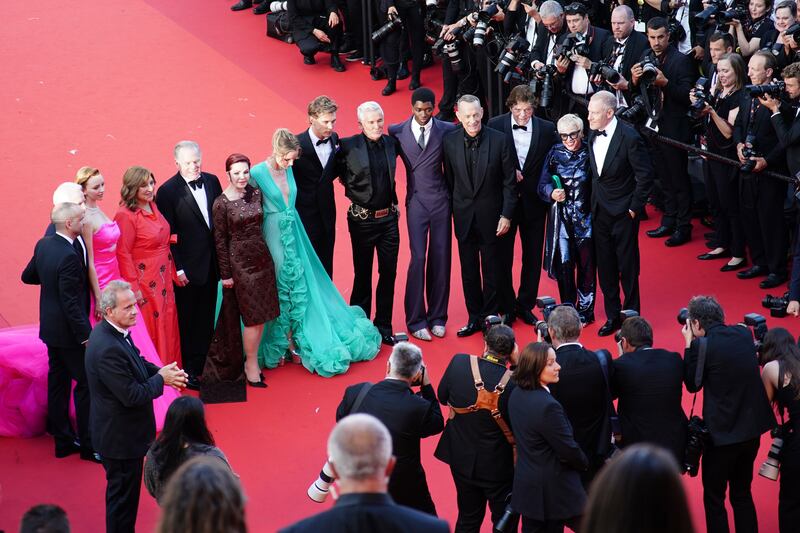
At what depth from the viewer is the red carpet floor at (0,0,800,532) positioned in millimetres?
5895

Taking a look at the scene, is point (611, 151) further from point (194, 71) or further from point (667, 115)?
point (194, 71)

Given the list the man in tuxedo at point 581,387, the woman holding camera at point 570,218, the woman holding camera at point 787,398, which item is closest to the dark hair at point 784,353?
the woman holding camera at point 787,398

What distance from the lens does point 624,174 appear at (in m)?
7.11

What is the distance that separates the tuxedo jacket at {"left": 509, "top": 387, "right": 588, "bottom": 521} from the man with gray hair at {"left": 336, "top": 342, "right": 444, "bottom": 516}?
1.26ft

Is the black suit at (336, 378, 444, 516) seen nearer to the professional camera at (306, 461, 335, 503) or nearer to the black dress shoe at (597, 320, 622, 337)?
the professional camera at (306, 461, 335, 503)

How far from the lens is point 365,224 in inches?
282

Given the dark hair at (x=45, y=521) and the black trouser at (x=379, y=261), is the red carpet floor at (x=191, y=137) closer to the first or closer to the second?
the black trouser at (x=379, y=261)

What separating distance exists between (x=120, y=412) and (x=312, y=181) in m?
2.44

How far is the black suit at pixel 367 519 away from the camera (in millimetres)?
3082

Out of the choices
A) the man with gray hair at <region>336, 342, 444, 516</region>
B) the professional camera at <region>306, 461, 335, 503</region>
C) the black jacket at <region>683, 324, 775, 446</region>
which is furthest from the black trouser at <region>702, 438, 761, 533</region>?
the professional camera at <region>306, 461, 335, 503</region>

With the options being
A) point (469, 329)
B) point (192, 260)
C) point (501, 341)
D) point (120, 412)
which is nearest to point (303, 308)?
point (192, 260)

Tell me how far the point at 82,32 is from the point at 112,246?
18.9 ft

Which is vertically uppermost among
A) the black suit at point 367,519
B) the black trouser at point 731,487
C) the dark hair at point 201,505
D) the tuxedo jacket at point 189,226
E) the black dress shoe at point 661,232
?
the tuxedo jacket at point 189,226

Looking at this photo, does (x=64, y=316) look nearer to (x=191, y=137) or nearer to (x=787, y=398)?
(x=787, y=398)
